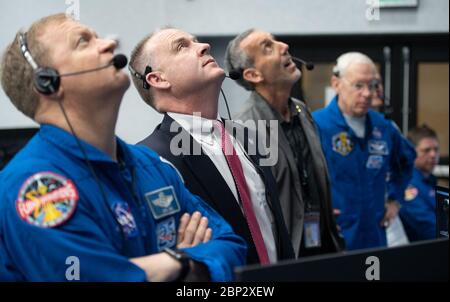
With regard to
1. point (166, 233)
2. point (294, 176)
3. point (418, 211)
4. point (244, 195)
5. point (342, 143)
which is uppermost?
point (166, 233)

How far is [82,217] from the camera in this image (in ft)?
5.03

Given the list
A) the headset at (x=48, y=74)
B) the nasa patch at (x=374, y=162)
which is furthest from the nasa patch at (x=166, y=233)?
the nasa patch at (x=374, y=162)

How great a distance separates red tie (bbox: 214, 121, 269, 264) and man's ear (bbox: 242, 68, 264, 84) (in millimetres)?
1008

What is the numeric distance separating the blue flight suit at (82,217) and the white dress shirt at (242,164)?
1.64 ft

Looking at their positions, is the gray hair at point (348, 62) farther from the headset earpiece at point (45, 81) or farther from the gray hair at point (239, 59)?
the headset earpiece at point (45, 81)

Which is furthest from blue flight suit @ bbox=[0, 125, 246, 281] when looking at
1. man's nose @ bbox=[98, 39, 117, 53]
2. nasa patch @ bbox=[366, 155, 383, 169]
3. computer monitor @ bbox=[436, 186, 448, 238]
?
nasa patch @ bbox=[366, 155, 383, 169]

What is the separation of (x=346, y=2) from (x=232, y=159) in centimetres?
392

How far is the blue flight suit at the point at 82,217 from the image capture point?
1484 mm

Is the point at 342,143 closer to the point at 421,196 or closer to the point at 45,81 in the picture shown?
the point at 421,196

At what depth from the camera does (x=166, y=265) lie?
159 cm

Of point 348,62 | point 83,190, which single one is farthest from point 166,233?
point 348,62

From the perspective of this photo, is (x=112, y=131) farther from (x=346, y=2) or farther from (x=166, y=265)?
(x=346, y=2)

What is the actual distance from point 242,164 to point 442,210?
0.61 metres
